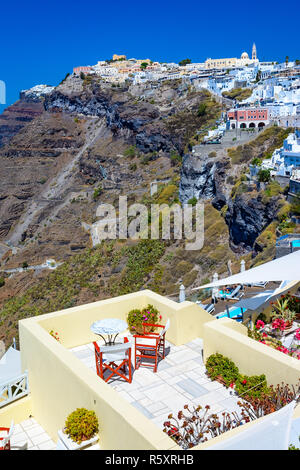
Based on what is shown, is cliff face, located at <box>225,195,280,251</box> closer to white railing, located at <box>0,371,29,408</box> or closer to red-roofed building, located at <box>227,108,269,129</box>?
red-roofed building, located at <box>227,108,269,129</box>

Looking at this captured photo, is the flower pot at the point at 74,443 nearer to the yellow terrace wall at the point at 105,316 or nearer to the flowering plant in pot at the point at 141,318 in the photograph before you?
the yellow terrace wall at the point at 105,316

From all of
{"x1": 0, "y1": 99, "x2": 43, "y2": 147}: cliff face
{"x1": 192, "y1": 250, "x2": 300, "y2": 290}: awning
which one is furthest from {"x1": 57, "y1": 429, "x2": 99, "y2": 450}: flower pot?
{"x1": 0, "y1": 99, "x2": 43, "y2": 147}: cliff face

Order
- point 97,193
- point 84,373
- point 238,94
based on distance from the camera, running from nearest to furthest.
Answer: point 84,373 < point 97,193 < point 238,94

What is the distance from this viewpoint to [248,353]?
14.5ft

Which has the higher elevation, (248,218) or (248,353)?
(248,353)

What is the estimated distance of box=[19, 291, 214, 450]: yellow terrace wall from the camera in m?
3.28

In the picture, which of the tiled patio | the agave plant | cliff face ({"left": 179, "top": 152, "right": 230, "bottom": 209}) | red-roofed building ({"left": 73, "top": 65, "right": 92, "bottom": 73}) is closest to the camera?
the tiled patio

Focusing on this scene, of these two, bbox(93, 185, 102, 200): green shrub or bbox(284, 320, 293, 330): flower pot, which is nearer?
bbox(284, 320, 293, 330): flower pot

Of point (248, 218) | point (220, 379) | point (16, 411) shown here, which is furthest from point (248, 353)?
point (248, 218)

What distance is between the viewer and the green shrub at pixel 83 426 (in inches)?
145

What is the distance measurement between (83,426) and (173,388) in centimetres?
122

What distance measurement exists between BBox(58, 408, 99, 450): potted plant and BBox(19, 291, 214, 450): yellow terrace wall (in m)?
0.07

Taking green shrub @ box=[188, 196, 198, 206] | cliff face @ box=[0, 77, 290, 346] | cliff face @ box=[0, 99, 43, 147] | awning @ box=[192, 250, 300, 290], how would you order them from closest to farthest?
1. awning @ box=[192, 250, 300, 290]
2. cliff face @ box=[0, 77, 290, 346]
3. green shrub @ box=[188, 196, 198, 206]
4. cliff face @ box=[0, 99, 43, 147]

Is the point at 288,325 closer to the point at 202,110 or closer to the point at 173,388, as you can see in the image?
the point at 173,388
